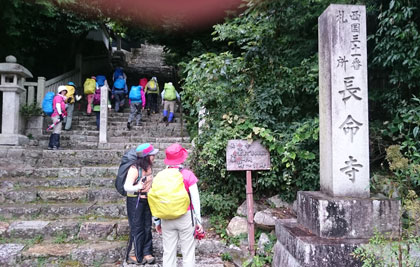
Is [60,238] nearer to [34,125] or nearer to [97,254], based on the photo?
[97,254]

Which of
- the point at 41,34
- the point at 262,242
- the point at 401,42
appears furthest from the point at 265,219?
the point at 41,34

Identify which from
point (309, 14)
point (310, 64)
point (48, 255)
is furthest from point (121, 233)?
point (309, 14)

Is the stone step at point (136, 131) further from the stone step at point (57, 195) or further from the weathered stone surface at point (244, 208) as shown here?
the weathered stone surface at point (244, 208)

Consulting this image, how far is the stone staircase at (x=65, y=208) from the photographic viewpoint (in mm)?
3934

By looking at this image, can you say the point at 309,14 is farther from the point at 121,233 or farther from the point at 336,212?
the point at 121,233

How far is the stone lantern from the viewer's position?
23.9 feet

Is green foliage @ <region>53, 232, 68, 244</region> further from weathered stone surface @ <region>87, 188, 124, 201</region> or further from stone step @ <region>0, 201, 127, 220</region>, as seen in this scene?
weathered stone surface @ <region>87, 188, 124, 201</region>

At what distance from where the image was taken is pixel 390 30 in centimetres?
421

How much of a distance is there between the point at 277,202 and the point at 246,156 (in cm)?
108

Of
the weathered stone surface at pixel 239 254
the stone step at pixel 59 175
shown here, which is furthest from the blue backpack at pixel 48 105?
the weathered stone surface at pixel 239 254

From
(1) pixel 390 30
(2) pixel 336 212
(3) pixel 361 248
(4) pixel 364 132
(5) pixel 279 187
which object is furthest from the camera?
(5) pixel 279 187

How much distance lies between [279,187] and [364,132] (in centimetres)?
186

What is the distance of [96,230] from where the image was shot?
443 cm

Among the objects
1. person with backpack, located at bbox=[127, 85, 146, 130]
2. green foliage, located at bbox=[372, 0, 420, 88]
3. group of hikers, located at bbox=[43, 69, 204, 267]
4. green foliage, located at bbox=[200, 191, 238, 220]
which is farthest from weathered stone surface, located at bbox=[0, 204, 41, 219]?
green foliage, located at bbox=[372, 0, 420, 88]
